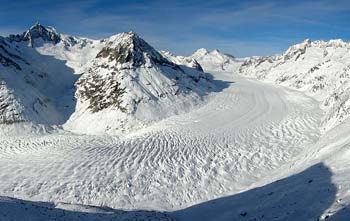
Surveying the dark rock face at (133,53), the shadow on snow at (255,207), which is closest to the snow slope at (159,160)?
the shadow on snow at (255,207)

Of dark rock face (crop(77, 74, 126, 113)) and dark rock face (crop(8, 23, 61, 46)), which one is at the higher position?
dark rock face (crop(8, 23, 61, 46))

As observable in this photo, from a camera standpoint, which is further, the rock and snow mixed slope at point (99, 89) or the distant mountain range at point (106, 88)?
the rock and snow mixed slope at point (99, 89)

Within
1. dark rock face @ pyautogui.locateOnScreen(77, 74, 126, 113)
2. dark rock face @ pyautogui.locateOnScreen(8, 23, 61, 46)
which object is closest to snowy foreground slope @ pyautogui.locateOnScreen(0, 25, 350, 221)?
dark rock face @ pyautogui.locateOnScreen(77, 74, 126, 113)

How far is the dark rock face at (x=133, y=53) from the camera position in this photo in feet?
189

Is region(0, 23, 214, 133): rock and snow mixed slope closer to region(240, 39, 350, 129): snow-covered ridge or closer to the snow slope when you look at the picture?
the snow slope

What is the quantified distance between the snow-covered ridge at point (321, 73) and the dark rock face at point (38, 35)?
52122 millimetres

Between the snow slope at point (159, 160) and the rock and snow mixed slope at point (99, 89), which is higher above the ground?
the rock and snow mixed slope at point (99, 89)

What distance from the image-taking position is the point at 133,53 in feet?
190

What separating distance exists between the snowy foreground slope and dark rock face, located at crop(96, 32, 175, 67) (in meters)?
0.22

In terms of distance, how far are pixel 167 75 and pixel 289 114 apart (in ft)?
59.9

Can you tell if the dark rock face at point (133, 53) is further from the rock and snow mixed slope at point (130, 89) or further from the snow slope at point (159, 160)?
the snow slope at point (159, 160)

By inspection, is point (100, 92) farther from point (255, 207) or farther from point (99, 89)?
point (255, 207)

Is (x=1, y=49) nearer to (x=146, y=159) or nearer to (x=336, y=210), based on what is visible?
(x=146, y=159)

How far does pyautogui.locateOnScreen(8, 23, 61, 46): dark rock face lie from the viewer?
79250 mm
